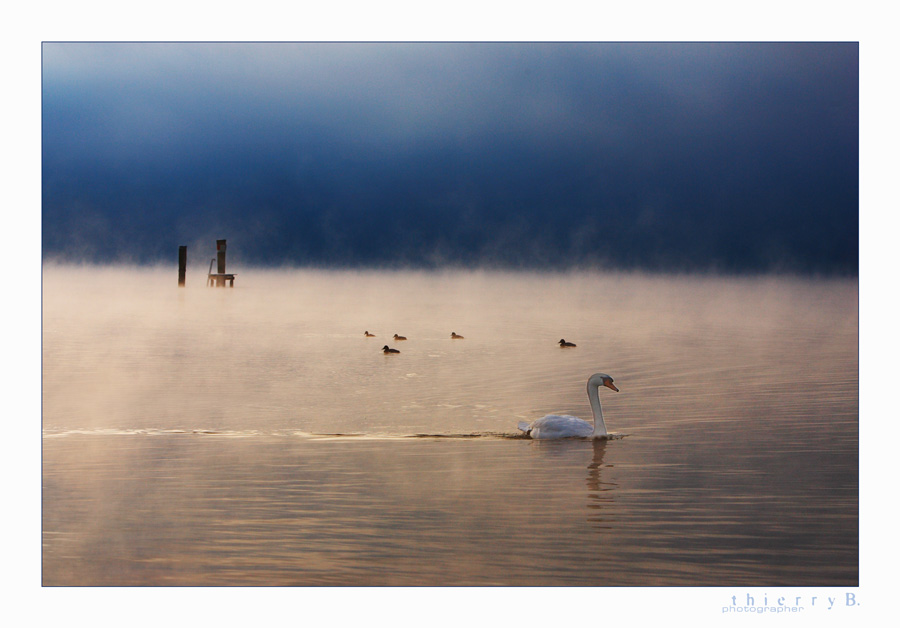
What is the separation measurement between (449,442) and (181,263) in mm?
4248

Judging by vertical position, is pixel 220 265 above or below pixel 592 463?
above

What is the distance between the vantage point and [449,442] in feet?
19.3

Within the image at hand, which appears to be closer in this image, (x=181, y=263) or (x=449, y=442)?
(x=449, y=442)

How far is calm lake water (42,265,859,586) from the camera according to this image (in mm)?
4473

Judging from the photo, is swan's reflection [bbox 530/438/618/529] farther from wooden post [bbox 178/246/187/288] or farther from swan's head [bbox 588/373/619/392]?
wooden post [bbox 178/246/187/288]

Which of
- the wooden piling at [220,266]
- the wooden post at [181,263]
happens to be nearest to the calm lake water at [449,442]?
the wooden post at [181,263]

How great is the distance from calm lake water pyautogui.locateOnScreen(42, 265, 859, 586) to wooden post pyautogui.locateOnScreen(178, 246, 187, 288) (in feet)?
0.66

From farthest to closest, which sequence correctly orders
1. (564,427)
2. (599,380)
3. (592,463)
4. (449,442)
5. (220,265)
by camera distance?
(220,265) → (599,380) → (564,427) → (449,442) → (592,463)

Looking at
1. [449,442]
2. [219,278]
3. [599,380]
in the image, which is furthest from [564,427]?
[219,278]

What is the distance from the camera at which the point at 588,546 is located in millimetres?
4434

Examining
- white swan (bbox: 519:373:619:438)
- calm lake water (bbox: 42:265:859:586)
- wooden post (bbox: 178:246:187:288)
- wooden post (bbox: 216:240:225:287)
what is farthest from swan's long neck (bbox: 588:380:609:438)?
wooden post (bbox: 216:240:225:287)

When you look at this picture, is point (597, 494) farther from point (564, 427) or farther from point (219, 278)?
point (219, 278)
